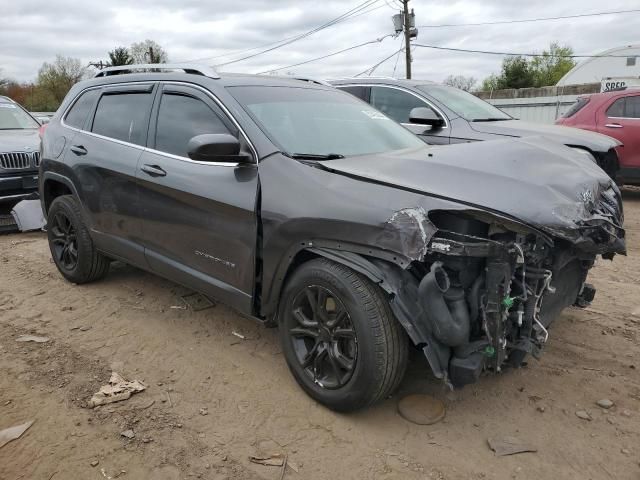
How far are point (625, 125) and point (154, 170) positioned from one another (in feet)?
26.9

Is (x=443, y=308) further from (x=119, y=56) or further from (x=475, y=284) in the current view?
(x=119, y=56)

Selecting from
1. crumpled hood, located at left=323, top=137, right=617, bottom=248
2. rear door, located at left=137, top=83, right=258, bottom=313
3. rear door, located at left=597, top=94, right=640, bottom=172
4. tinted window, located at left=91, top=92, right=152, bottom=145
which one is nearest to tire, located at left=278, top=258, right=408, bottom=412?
rear door, located at left=137, top=83, right=258, bottom=313

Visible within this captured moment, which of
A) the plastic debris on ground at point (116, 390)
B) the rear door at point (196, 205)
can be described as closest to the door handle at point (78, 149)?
the rear door at point (196, 205)

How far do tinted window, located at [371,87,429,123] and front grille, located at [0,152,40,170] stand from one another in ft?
15.6

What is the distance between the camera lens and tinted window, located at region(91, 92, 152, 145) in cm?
413

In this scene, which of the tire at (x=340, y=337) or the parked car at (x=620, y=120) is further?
the parked car at (x=620, y=120)

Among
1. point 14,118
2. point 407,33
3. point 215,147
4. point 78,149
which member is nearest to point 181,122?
point 215,147

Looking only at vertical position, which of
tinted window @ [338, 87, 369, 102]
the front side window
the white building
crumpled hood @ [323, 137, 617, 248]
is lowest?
crumpled hood @ [323, 137, 617, 248]

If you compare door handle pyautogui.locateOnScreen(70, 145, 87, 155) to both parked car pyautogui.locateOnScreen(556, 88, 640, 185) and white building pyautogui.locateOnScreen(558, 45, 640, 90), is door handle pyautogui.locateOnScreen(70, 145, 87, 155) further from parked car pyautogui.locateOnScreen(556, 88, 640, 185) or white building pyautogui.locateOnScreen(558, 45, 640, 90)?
white building pyautogui.locateOnScreen(558, 45, 640, 90)

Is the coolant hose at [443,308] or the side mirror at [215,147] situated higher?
the side mirror at [215,147]

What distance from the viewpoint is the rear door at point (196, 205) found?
10.9 feet

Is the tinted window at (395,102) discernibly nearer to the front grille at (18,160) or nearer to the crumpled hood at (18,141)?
the front grille at (18,160)

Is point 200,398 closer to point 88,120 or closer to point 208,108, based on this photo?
point 208,108

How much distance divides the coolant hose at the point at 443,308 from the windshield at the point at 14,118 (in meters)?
8.37
